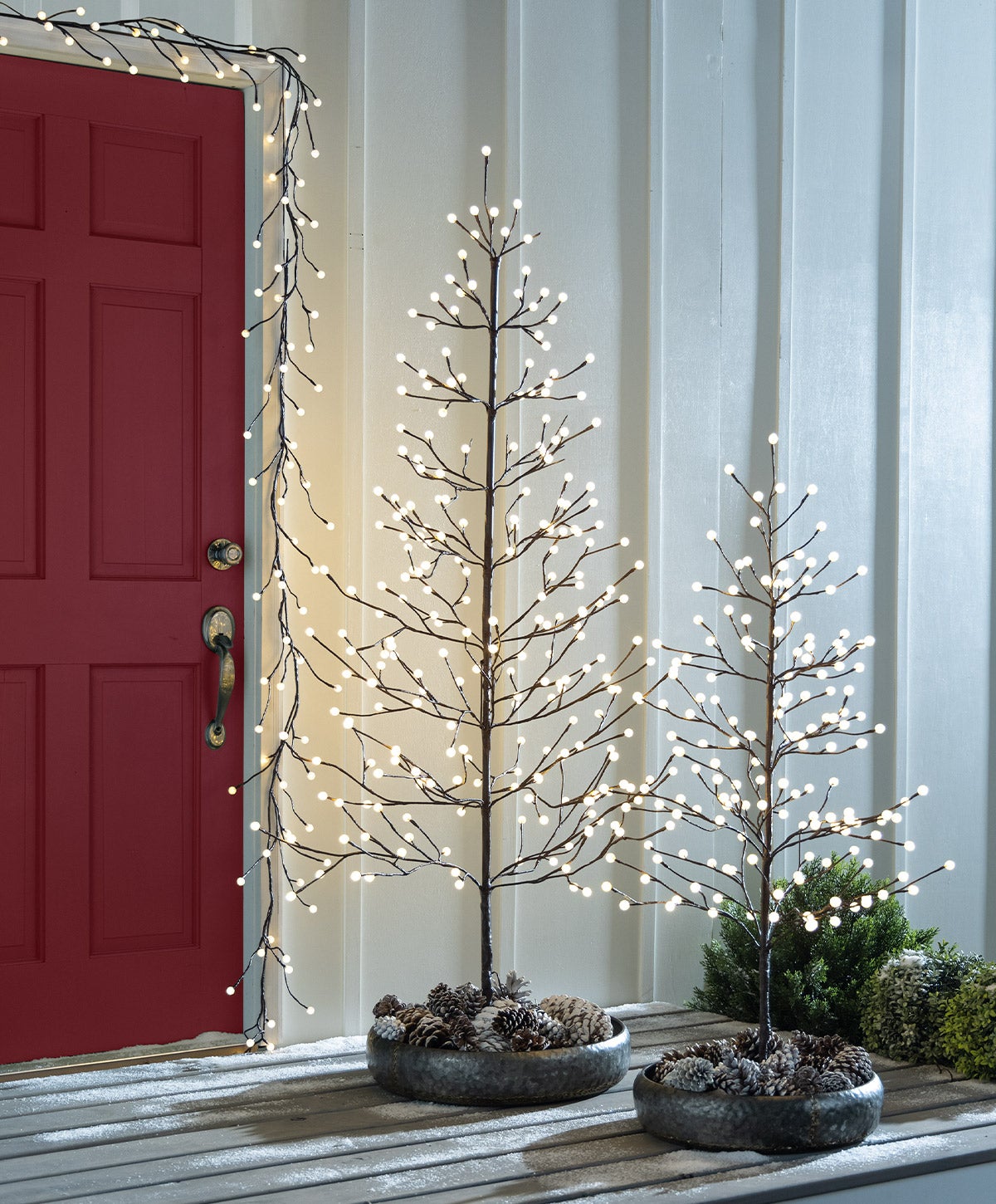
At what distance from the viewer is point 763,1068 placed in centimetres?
245

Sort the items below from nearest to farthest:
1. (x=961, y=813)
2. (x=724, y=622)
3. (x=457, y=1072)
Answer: (x=457, y=1072) < (x=724, y=622) < (x=961, y=813)

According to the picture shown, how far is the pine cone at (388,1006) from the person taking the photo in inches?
113

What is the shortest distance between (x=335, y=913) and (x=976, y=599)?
2.11 metres

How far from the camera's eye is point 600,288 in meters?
3.49

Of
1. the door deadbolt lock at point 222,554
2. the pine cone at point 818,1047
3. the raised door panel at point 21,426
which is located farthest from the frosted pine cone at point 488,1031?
the raised door panel at point 21,426

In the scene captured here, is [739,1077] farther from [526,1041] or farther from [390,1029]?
[390,1029]

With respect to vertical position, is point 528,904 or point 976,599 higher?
point 976,599

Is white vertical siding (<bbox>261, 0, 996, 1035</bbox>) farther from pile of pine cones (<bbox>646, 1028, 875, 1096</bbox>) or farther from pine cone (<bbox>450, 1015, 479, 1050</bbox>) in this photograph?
pile of pine cones (<bbox>646, 1028, 875, 1096</bbox>)

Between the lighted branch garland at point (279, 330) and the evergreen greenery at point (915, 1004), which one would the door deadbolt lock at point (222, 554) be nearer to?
the lighted branch garland at point (279, 330)

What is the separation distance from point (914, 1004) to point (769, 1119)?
70 cm

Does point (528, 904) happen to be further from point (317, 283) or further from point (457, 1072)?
point (317, 283)

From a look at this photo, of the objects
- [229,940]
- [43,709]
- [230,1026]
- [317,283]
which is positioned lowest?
[230,1026]

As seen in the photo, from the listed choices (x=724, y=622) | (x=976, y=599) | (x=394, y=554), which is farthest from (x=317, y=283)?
(x=976, y=599)

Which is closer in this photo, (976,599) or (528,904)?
(528,904)
